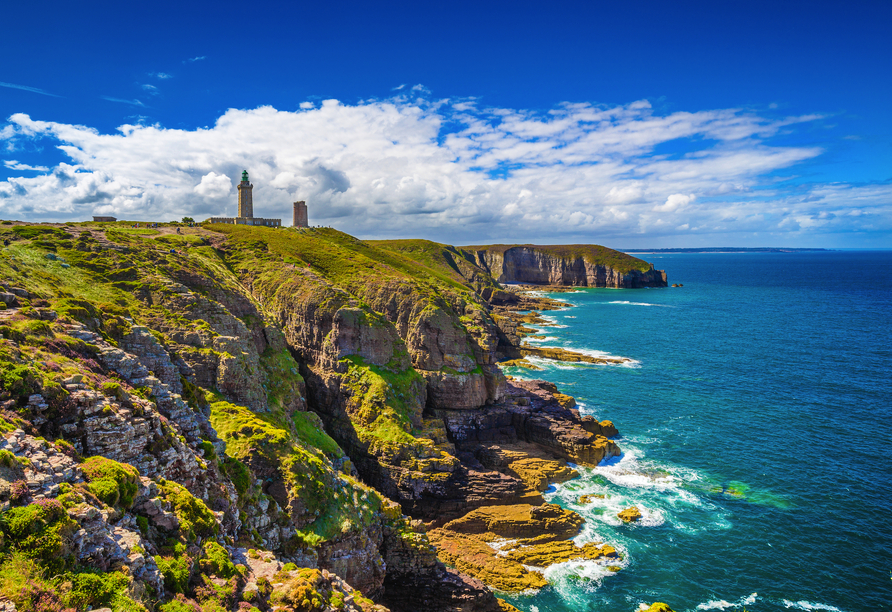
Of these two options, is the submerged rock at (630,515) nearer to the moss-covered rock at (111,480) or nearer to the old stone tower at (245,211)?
the moss-covered rock at (111,480)

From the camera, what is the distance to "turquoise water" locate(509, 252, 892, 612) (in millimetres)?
39062

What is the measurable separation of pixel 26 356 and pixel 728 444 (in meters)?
73.1

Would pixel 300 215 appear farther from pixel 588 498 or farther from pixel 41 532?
pixel 41 532

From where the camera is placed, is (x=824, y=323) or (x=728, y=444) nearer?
(x=728, y=444)

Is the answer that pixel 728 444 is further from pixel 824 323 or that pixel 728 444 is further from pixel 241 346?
pixel 824 323

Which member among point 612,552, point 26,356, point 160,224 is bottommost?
point 612,552

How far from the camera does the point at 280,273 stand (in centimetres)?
7288

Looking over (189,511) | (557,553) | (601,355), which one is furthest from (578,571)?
(601,355)

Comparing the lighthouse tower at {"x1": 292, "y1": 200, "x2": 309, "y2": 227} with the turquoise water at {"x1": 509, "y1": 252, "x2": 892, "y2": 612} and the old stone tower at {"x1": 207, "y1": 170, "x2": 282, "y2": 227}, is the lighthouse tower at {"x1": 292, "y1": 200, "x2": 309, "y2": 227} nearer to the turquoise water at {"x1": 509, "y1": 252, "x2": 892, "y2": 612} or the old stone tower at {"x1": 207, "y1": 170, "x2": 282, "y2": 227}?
the old stone tower at {"x1": 207, "y1": 170, "x2": 282, "y2": 227}

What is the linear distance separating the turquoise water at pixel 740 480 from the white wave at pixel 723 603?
0.26 ft

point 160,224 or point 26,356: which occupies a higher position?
point 160,224

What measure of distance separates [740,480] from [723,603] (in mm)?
21873

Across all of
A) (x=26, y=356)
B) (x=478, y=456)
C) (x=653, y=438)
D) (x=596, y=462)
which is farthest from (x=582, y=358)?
(x=26, y=356)

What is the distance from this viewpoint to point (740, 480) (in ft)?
181
